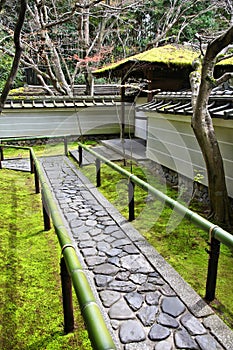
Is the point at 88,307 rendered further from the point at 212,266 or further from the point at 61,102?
the point at 61,102

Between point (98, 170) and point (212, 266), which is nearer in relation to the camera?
point (212, 266)

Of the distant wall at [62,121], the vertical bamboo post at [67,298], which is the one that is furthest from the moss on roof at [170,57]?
the vertical bamboo post at [67,298]

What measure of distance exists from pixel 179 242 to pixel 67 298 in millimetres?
2472

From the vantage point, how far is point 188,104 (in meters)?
6.72

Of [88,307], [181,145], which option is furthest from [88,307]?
[181,145]

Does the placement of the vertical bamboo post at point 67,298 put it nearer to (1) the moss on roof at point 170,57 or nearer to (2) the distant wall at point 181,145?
(2) the distant wall at point 181,145

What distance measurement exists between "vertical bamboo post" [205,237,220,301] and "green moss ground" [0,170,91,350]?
149 cm

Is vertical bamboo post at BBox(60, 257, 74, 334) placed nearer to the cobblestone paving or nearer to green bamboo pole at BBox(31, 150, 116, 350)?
green bamboo pole at BBox(31, 150, 116, 350)

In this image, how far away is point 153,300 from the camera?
3.38 meters

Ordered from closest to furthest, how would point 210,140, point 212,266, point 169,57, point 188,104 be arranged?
point 212,266
point 210,140
point 188,104
point 169,57

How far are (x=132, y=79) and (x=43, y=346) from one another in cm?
1285

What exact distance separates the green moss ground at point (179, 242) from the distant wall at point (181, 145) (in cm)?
81

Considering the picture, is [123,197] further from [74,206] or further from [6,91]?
[6,91]

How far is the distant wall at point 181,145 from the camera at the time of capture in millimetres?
5848
